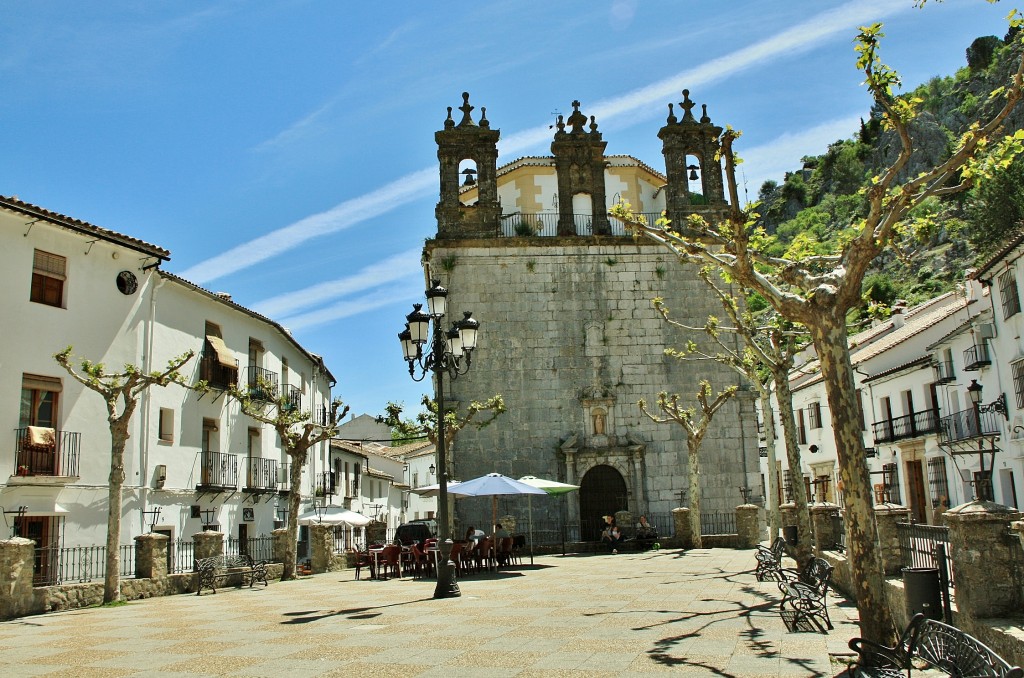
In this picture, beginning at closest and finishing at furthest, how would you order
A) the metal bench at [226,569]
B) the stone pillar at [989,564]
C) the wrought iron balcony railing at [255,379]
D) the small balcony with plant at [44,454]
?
the stone pillar at [989,564]
the metal bench at [226,569]
the small balcony with plant at [44,454]
the wrought iron balcony railing at [255,379]

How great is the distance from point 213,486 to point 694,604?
15880 mm

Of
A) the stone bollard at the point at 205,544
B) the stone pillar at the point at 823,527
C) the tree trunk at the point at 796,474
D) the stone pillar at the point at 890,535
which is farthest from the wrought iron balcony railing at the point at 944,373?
the stone bollard at the point at 205,544

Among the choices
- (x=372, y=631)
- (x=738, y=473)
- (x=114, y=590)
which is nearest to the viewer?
(x=372, y=631)

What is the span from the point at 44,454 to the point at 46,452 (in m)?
0.06

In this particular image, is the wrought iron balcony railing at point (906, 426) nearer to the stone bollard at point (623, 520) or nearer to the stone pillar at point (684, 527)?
the stone pillar at point (684, 527)

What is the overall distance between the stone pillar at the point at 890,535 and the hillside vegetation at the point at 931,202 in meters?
21.5

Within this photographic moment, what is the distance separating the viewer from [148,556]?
52.3 feet

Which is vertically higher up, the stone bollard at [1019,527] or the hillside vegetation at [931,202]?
the hillside vegetation at [931,202]

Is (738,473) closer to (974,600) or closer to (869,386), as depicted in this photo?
(869,386)

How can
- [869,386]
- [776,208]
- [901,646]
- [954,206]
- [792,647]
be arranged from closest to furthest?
[901,646], [792,647], [869,386], [954,206], [776,208]

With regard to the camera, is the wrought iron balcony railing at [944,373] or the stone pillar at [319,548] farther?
the wrought iron balcony railing at [944,373]

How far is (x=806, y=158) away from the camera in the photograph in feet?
391

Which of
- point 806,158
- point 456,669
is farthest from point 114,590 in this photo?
point 806,158

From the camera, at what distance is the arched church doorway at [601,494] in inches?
1038
